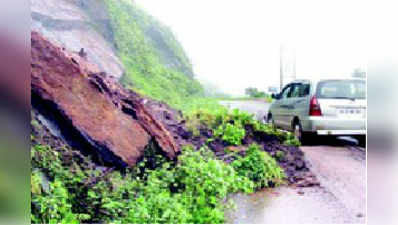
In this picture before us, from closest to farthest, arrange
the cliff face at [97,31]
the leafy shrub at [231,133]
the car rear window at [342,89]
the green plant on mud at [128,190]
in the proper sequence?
1. the green plant on mud at [128,190]
2. the cliff face at [97,31]
3. the car rear window at [342,89]
4. the leafy shrub at [231,133]

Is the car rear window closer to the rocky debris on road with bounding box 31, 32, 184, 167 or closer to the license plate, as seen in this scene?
the license plate

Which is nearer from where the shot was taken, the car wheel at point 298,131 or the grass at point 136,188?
the grass at point 136,188

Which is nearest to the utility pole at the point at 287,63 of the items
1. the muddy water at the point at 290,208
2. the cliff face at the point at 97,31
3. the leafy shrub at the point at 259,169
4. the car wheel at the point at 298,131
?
the car wheel at the point at 298,131

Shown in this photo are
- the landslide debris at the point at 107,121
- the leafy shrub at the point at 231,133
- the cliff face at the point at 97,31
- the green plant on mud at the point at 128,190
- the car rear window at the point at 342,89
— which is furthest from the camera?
the leafy shrub at the point at 231,133

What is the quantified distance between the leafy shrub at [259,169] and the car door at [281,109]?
0.28 meters

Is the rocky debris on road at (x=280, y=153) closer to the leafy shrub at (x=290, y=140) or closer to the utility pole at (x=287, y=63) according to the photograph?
the leafy shrub at (x=290, y=140)

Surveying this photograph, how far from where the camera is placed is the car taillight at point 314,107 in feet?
10.0

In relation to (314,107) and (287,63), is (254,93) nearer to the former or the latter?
(287,63)

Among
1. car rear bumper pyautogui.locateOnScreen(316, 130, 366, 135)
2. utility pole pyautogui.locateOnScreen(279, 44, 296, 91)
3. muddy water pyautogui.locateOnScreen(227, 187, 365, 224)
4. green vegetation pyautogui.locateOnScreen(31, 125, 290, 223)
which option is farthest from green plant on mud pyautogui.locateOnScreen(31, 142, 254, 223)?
utility pole pyautogui.locateOnScreen(279, 44, 296, 91)

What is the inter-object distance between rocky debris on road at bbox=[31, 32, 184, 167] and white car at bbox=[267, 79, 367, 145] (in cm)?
81

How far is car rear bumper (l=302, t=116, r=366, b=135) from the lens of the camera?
2.99m

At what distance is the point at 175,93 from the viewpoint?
3035 mm

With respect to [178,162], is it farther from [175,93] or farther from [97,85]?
[97,85]

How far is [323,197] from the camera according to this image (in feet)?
9.62
